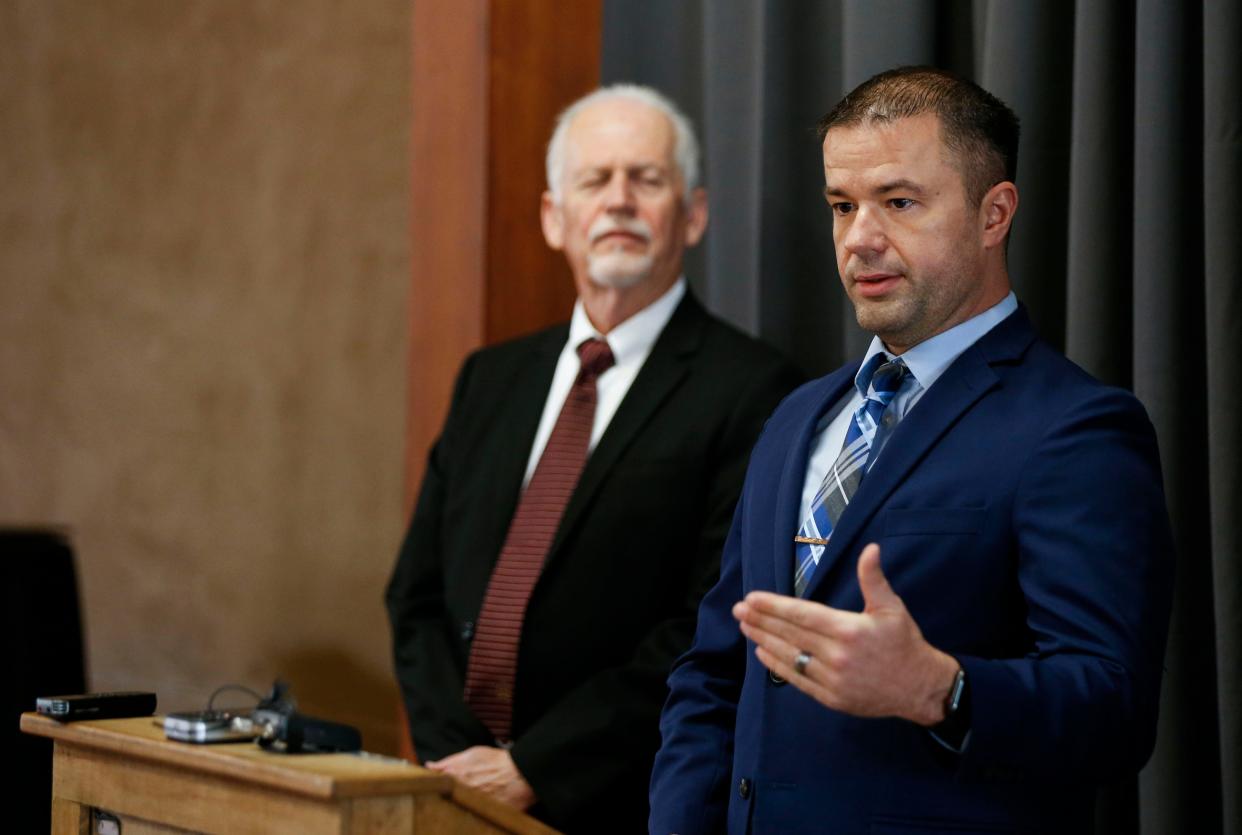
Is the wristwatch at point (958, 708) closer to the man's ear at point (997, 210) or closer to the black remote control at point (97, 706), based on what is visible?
the man's ear at point (997, 210)

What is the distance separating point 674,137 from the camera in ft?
9.25

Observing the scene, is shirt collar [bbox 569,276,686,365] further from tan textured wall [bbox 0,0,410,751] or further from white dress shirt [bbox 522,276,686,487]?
tan textured wall [bbox 0,0,410,751]

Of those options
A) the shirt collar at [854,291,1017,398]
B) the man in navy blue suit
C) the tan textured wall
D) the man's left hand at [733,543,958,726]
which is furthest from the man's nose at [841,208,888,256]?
the tan textured wall

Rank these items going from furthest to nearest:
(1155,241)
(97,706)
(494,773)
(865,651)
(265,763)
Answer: (494,773), (1155,241), (97,706), (265,763), (865,651)

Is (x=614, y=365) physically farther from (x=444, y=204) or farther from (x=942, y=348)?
(x=942, y=348)

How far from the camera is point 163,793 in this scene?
66.3 inches

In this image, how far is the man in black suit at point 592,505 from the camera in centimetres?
238

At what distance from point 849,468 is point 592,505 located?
895 mm

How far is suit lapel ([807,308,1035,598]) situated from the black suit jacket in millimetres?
801

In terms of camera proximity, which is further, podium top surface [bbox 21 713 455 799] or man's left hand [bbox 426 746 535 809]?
man's left hand [bbox 426 746 535 809]

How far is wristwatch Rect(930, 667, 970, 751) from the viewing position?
141 centimetres

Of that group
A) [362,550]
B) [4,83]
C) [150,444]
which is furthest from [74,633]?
[4,83]

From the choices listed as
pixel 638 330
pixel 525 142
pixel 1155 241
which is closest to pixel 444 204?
pixel 525 142

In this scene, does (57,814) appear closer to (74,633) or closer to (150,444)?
(74,633)
